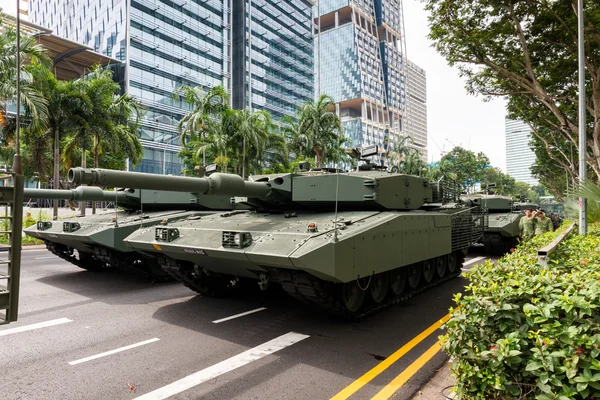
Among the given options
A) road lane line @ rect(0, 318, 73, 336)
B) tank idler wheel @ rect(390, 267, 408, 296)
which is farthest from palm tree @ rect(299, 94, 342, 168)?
road lane line @ rect(0, 318, 73, 336)

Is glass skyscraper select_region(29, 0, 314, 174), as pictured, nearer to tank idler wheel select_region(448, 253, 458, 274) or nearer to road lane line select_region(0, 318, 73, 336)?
tank idler wheel select_region(448, 253, 458, 274)

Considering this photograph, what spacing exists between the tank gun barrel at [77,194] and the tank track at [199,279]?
2.59m

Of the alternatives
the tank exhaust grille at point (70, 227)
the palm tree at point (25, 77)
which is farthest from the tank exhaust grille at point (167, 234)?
the palm tree at point (25, 77)

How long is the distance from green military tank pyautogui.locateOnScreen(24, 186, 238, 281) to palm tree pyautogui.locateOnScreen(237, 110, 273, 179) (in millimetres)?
12162

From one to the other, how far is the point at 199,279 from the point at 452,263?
6.03 metres

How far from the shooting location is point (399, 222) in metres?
6.75

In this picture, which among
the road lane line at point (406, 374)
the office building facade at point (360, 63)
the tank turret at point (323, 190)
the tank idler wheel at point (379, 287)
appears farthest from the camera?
the office building facade at point (360, 63)

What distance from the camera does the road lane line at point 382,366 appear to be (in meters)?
4.12

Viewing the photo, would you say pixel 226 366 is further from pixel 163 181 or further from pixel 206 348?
pixel 163 181

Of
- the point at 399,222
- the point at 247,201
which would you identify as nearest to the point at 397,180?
the point at 399,222

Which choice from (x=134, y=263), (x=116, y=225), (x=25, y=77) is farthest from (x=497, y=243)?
(x=25, y=77)

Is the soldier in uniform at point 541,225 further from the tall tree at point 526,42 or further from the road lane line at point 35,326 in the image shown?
the road lane line at point 35,326

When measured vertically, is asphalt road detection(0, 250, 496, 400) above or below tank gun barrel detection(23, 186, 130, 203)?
below

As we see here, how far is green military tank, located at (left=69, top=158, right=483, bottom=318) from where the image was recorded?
17.4 feet
